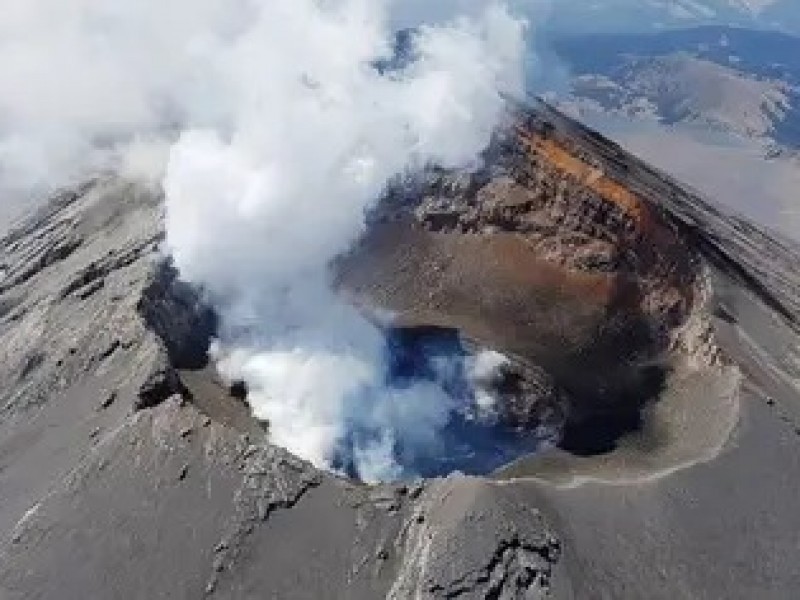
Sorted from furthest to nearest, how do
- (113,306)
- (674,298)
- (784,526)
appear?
(674,298), (113,306), (784,526)

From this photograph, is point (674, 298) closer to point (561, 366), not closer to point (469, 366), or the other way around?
point (561, 366)

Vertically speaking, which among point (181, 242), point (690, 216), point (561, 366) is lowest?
point (690, 216)

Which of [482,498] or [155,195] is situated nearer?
[482,498]

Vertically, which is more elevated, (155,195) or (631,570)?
(631,570)

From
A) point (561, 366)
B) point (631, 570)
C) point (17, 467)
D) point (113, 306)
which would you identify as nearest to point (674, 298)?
point (561, 366)

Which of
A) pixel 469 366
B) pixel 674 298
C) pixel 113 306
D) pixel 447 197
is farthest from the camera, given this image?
pixel 447 197

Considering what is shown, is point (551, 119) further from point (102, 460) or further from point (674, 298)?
point (102, 460)
